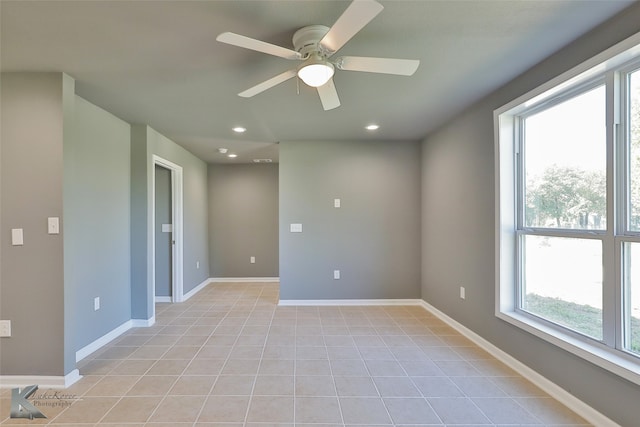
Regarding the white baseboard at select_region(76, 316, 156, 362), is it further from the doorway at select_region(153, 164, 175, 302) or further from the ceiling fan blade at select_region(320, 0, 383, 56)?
the ceiling fan blade at select_region(320, 0, 383, 56)

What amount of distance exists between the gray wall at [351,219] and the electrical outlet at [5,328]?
107 inches

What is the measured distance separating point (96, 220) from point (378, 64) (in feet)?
9.41

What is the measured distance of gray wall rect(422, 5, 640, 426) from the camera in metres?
1.73

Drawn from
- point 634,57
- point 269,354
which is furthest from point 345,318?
point 634,57

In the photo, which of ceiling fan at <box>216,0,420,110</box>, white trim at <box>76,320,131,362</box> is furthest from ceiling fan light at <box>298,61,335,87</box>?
white trim at <box>76,320,131,362</box>

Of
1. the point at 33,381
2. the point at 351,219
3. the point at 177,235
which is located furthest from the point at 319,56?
the point at 177,235

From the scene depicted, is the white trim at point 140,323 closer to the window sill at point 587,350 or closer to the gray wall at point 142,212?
the gray wall at point 142,212

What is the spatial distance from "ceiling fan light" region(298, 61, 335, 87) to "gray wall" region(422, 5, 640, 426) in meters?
1.59

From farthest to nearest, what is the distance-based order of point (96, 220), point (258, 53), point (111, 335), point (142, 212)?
point (142, 212)
point (111, 335)
point (96, 220)
point (258, 53)

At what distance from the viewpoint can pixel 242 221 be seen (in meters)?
5.93

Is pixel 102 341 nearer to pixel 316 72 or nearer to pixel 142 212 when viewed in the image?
pixel 142 212

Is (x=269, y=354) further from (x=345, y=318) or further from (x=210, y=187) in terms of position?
(x=210, y=187)

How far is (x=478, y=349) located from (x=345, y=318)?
1.50m

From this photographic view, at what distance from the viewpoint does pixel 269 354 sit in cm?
272
